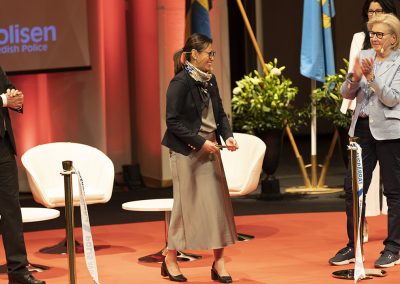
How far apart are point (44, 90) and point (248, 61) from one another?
2.88 metres

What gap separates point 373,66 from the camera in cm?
614

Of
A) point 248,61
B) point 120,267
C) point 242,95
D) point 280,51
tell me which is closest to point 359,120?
point 120,267

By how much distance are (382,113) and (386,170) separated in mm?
378

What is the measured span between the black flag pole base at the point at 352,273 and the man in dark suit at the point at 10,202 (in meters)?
1.90

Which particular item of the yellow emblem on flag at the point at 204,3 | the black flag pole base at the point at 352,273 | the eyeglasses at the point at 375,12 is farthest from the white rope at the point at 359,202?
the yellow emblem on flag at the point at 204,3

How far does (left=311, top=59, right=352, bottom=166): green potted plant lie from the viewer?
390 inches

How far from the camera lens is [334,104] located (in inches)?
400

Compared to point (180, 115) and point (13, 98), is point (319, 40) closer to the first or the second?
point (180, 115)

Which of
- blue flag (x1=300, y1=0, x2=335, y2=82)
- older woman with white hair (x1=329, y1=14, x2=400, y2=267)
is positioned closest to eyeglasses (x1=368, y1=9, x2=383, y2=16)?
older woman with white hair (x1=329, y1=14, x2=400, y2=267)

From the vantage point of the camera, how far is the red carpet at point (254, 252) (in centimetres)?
643

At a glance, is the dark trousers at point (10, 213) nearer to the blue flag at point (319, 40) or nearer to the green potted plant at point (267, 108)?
the green potted plant at point (267, 108)

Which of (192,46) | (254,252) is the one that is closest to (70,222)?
(192,46)

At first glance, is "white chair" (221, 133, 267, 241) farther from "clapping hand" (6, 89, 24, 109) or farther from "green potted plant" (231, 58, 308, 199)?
"clapping hand" (6, 89, 24, 109)

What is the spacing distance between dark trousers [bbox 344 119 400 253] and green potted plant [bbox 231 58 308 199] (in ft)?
12.2
